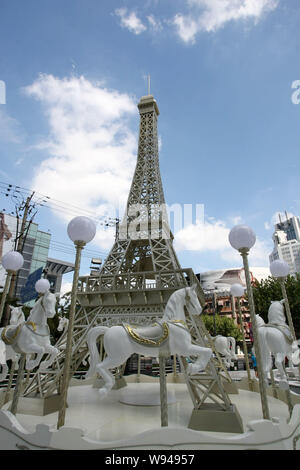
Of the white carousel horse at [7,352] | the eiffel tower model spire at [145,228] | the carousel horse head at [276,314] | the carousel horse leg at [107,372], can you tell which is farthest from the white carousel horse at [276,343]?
the eiffel tower model spire at [145,228]

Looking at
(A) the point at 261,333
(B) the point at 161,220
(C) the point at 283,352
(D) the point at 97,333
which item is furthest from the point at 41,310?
(B) the point at 161,220

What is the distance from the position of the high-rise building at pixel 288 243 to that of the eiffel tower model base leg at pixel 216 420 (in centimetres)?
9497

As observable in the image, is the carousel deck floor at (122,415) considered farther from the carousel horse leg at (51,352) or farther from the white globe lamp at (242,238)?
the white globe lamp at (242,238)

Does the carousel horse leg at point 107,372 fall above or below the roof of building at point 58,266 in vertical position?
below

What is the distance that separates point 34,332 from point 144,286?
889cm

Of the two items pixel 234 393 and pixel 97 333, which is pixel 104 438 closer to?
pixel 97 333

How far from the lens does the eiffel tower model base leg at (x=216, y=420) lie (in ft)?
17.0

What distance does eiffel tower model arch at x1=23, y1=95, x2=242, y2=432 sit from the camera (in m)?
6.29

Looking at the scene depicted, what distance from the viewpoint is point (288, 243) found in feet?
363

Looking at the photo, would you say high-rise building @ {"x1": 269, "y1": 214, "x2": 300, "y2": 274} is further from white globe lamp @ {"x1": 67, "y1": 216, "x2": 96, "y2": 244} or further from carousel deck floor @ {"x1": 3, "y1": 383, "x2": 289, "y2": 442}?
white globe lamp @ {"x1": 67, "y1": 216, "x2": 96, "y2": 244}

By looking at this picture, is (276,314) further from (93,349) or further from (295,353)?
(93,349)

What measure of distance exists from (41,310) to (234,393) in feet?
23.4

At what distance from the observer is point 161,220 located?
19312 millimetres

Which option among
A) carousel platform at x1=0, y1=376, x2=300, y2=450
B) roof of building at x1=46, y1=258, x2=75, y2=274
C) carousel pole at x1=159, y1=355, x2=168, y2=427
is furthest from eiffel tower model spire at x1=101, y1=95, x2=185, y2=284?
roof of building at x1=46, y1=258, x2=75, y2=274
